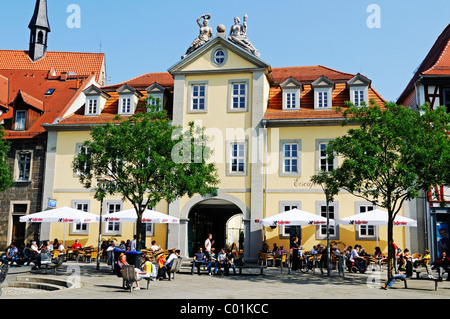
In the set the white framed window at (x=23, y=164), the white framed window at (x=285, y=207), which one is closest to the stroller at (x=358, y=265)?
the white framed window at (x=285, y=207)

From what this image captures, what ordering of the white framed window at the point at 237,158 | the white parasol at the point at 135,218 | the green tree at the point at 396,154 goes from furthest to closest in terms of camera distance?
the white framed window at the point at 237,158 → the white parasol at the point at 135,218 → the green tree at the point at 396,154

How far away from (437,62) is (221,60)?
1164 centimetres

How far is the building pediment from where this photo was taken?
27.8 metres

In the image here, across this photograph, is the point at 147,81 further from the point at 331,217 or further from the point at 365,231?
the point at 365,231

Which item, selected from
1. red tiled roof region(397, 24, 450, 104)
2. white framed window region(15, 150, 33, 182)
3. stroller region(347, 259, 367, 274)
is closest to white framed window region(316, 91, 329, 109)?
red tiled roof region(397, 24, 450, 104)

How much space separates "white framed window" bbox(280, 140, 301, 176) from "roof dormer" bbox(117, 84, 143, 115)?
910cm

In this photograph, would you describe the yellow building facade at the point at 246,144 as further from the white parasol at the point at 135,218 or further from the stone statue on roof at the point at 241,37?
the white parasol at the point at 135,218

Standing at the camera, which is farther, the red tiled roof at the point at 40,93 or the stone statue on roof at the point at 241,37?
the red tiled roof at the point at 40,93

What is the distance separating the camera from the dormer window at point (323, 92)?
27.7 m

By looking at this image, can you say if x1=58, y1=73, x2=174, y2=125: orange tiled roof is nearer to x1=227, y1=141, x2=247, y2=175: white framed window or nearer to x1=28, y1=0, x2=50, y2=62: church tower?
x1=227, y1=141, x2=247, y2=175: white framed window

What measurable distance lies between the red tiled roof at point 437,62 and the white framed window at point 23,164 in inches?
863

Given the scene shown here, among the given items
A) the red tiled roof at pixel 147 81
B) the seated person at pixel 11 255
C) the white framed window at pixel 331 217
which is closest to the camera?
the seated person at pixel 11 255

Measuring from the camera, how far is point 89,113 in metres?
30.0
